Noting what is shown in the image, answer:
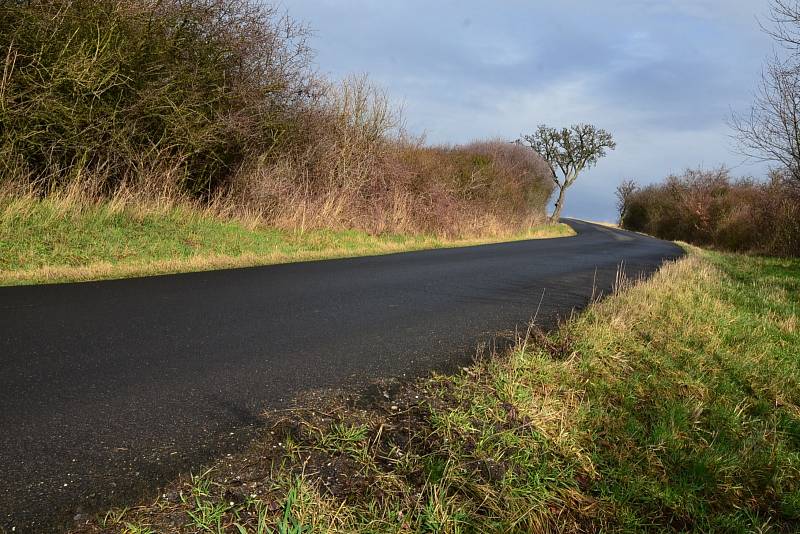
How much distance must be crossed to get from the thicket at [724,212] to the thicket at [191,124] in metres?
13.7

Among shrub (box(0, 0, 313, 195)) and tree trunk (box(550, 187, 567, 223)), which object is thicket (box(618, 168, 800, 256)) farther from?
shrub (box(0, 0, 313, 195))

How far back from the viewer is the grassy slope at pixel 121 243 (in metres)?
7.90

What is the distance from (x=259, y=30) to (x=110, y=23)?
4432 millimetres

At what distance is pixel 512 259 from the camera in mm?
12242

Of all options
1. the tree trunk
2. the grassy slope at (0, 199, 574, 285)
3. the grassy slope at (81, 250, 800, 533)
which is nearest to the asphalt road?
the grassy slope at (81, 250, 800, 533)

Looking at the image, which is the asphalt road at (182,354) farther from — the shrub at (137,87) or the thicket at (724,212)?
the thicket at (724,212)

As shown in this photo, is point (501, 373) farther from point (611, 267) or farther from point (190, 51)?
point (190, 51)

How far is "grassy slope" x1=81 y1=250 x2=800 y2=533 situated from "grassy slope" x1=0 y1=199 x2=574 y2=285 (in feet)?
21.6

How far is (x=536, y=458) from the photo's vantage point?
2.64 meters

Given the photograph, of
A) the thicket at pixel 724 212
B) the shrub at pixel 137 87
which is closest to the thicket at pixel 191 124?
the shrub at pixel 137 87

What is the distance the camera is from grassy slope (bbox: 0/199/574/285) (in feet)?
25.9

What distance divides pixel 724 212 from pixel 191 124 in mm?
31948

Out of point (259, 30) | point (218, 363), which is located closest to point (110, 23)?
point (259, 30)

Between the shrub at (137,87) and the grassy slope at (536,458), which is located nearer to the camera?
the grassy slope at (536,458)
